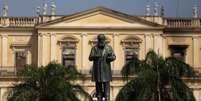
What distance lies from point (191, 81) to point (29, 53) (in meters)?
12.0

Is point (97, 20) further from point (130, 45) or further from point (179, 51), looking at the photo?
point (179, 51)

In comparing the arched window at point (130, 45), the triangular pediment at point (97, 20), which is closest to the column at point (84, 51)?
the triangular pediment at point (97, 20)

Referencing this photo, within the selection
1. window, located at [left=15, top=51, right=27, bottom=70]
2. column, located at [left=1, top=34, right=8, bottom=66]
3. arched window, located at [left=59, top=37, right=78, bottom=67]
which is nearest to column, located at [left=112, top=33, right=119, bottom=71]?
arched window, located at [left=59, top=37, right=78, bottom=67]

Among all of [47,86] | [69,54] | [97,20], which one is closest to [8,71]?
[69,54]

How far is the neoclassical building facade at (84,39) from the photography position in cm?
7338

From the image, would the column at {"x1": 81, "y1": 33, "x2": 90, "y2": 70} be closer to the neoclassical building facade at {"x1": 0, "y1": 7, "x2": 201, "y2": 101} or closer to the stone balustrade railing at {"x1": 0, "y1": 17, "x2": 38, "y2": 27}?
the neoclassical building facade at {"x1": 0, "y1": 7, "x2": 201, "y2": 101}

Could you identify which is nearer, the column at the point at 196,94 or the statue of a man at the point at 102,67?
the statue of a man at the point at 102,67

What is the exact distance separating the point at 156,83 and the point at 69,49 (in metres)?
19.7

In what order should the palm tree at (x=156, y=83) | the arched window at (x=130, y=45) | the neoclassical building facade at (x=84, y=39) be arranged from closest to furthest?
the palm tree at (x=156, y=83)
the neoclassical building facade at (x=84, y=39)
the arched window at (x=130, y=45)

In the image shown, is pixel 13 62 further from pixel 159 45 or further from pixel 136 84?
pixel 136 84

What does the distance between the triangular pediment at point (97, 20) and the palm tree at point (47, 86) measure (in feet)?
53.3

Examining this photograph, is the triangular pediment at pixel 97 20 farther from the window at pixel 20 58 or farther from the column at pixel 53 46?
the window at pixel 20 58

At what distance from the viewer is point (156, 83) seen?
55000mm

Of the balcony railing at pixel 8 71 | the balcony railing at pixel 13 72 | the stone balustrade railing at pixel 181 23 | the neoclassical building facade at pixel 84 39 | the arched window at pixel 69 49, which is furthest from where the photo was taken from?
the stone balustrade railing at pixel 181 23
